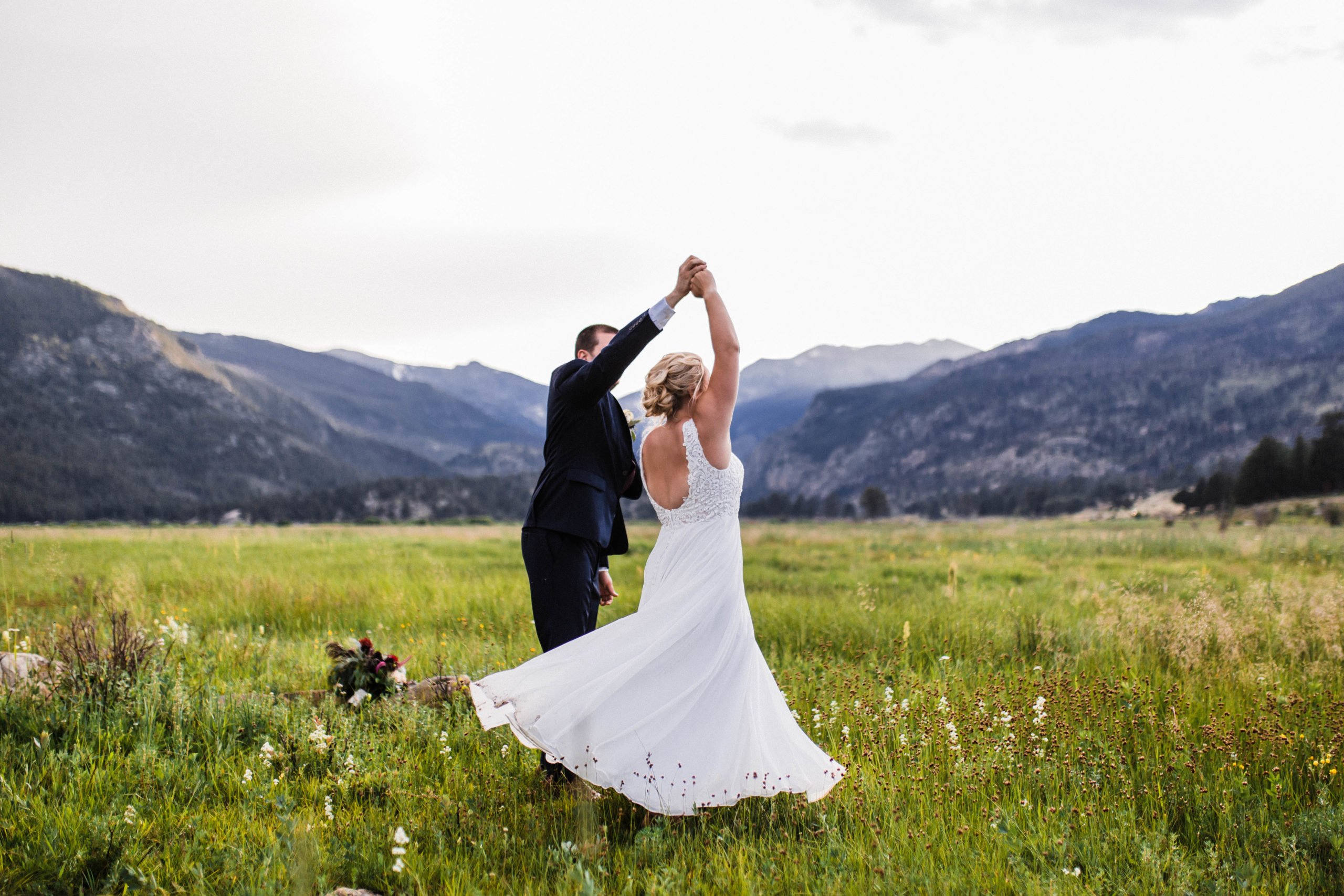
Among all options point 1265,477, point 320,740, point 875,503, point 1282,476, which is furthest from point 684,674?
point 875,503

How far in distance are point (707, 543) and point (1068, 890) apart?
2.11 m

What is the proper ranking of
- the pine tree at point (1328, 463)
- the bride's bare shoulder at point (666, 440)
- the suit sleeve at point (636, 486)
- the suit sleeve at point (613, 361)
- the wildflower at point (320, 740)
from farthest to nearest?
the pine tree at point (1328, 463), the suit sleeve at point (636, 486), the wildflower at point (320, 740), the bride's bare shoulder at point (666, 440), the suit sleeve at point (613, 361)

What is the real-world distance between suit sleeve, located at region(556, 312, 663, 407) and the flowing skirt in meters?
0.88

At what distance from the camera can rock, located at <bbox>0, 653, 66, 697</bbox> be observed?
500cm

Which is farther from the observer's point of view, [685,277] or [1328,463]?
[1328,463]

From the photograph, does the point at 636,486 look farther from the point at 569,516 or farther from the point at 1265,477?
the point at 1265,477

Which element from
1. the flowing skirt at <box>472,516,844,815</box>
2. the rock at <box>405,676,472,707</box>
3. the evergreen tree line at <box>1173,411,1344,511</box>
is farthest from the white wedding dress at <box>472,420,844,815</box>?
the evergreen tree line at <box>1173,411,1344,511</box>

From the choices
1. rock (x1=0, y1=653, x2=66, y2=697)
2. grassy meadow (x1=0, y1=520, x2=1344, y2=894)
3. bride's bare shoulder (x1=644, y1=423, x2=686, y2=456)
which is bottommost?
grassy meadow (x1=0, y1=520, x2=1344, y2=894)

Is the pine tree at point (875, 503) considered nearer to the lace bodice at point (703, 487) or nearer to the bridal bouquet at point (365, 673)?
the bridal bouquet at point (365, 673)

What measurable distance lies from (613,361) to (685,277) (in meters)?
0.57

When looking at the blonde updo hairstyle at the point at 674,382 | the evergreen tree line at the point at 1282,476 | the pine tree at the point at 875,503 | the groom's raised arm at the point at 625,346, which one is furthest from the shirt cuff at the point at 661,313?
the pine tree at the point at 875,503

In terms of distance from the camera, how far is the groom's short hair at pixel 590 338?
Answer: 4473 millimetres

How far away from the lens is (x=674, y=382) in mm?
3824

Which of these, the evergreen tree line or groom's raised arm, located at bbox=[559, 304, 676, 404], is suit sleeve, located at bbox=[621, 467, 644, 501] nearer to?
groom's raised arm, located at bbox=[559, 304, 676, 404]
